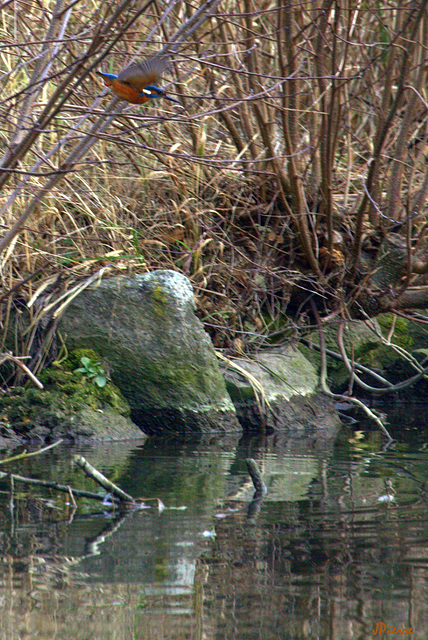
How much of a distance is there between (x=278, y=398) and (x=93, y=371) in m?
1.31

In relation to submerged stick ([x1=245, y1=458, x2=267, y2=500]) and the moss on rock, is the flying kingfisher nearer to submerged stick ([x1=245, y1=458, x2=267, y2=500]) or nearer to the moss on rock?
submerged stick ([x1=245, y1=458, x2=267, y2=500])

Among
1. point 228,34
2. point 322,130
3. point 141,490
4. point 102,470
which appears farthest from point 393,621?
point 228,34

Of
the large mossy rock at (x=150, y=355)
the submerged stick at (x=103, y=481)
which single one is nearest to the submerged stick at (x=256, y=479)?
the submerged stick at (x=103, y=481)

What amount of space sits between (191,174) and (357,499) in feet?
11.6

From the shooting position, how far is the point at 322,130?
579cm

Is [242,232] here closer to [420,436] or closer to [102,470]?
[420,436]

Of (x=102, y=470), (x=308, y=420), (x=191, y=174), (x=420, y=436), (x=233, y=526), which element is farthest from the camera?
(x=191, y=174)

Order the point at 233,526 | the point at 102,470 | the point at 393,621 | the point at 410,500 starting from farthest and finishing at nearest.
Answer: the point at 102,470
the point at 410,500
the point at 233,526
the point at 393,621

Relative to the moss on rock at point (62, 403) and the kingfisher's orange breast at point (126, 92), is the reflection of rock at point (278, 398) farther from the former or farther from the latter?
the kingfisher's orange breast at point (126, 92)

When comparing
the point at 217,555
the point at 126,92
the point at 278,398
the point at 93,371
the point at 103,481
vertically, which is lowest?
the point at 217,555

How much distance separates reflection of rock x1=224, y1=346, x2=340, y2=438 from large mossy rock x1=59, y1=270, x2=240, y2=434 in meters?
0.18

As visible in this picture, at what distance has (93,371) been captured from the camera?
5.28m

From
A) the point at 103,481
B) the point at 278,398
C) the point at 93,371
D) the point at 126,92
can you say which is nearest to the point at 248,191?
the point at 278,398

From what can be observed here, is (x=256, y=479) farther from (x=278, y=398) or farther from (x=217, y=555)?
(x=278, y=398)
